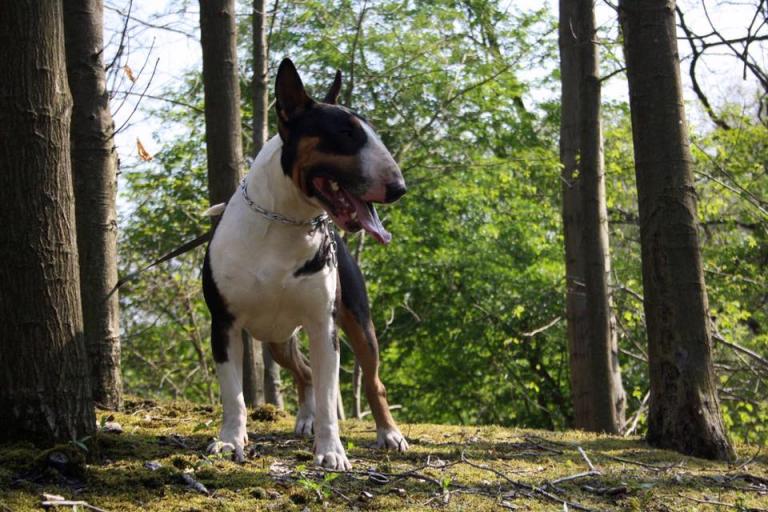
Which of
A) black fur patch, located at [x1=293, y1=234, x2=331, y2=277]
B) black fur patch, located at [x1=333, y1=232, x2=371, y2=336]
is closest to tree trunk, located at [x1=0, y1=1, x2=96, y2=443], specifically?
black fur patch, located at [x1=293, y1=234, x2=331, y2=277]

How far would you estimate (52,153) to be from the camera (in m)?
4.88

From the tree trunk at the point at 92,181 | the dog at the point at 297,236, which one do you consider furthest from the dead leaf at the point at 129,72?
the dog at the point at 297,236

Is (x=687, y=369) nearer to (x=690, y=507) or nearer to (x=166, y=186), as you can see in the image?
(x=690, y=507)

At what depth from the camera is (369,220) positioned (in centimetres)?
498

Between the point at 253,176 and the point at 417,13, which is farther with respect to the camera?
the point at 417,13

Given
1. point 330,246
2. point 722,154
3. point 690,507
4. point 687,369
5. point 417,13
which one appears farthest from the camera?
point 722,154

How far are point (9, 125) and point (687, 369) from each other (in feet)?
15.4

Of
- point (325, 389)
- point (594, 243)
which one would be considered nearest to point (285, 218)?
point (325, 389)

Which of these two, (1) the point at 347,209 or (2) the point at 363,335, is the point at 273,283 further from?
(2) the point at 363,335

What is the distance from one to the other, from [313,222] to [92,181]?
8.69 feet

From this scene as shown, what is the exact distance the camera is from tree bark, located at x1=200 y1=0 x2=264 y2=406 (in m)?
8.86

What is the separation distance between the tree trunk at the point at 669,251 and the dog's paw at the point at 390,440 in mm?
2005

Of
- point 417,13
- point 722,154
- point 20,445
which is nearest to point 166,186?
point 417,13

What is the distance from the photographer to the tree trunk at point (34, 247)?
4758 mm
